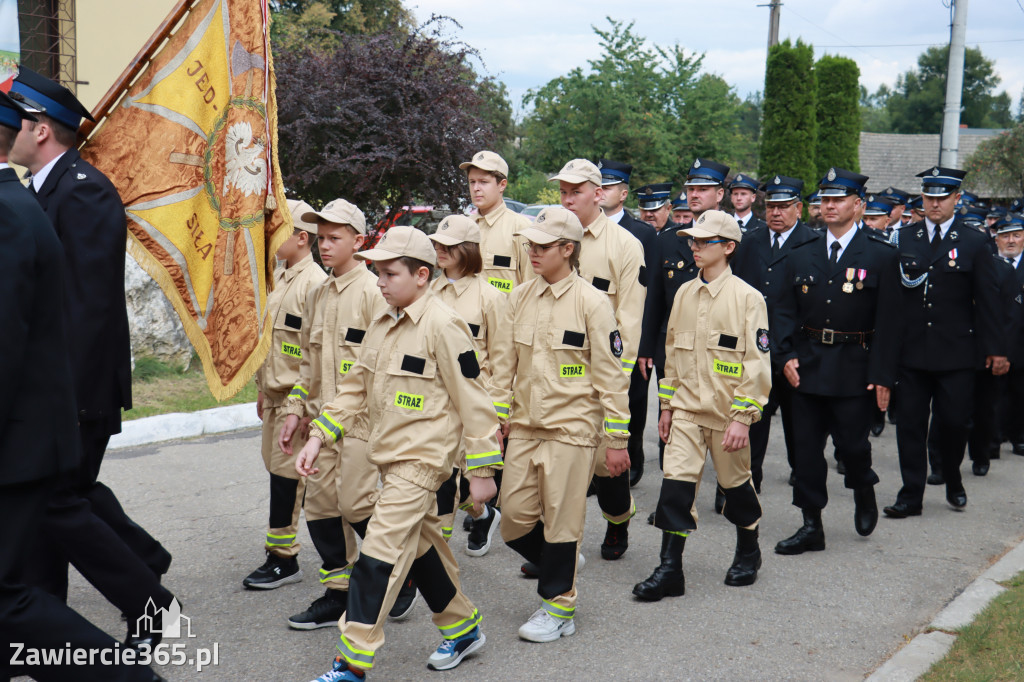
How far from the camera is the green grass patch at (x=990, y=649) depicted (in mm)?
4207

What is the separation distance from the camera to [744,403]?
17.2 feet

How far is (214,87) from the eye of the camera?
184 inches

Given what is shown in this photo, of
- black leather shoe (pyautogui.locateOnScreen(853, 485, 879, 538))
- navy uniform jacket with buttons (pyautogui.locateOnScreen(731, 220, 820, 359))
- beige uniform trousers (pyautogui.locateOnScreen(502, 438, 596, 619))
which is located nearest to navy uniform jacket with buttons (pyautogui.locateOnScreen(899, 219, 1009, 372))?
navy uniform jacket with buttons (pyautogui.locateOnScreen(731, 220, 820, 359))

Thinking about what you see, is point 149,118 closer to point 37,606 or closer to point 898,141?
point 37,606

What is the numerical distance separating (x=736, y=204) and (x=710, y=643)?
17.5 ft

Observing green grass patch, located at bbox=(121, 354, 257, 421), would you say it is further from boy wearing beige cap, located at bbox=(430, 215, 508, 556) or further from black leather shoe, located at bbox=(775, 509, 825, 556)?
black leather shoe, located at bbox=(775, 509, 825, 556)

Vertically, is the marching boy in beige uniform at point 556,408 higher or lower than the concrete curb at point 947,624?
higher

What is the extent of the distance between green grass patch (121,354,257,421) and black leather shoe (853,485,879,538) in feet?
18.1

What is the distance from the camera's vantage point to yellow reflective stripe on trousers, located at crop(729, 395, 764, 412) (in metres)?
5.23

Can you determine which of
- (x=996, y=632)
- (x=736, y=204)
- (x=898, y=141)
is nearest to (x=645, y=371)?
(x=736, y=204)

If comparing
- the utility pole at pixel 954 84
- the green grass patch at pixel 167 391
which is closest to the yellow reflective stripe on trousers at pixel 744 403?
the green grass patch at pixel 167 391

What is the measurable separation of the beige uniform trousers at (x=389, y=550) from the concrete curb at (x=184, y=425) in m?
4.78

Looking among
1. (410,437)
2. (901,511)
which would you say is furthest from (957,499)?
(410,437)

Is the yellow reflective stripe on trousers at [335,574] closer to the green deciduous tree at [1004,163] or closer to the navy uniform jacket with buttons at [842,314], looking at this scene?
the navy uniform jacket with buttons at [842,314]
